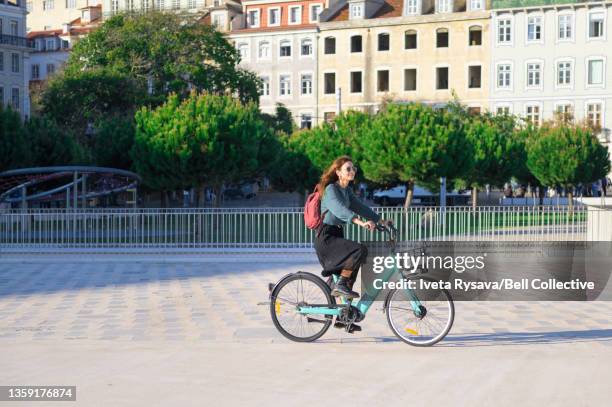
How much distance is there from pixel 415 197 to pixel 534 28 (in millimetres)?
17141

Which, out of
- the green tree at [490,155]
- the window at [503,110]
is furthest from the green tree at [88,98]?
the window at [503,110]

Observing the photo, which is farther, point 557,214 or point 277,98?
point 277,98

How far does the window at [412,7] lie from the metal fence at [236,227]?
183ft

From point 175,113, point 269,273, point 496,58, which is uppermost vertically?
point 496,58

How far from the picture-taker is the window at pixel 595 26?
71.6 metres

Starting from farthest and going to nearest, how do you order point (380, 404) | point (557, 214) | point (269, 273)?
point (557, 214) < point (269, 273) < point (380, 404)

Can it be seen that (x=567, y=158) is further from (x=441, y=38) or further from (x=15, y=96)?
(x=15, y=96)

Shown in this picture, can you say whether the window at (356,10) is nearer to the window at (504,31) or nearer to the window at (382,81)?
the window at (382,81)

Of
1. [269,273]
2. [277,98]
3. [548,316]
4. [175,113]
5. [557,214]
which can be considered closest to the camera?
[548,316]

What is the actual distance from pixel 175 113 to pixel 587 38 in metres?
43.2

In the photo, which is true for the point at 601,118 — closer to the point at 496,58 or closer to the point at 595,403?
the point at 496,58

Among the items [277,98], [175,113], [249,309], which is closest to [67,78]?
[175,113]

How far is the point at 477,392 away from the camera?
335 inches

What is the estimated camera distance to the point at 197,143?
35.8 meters
